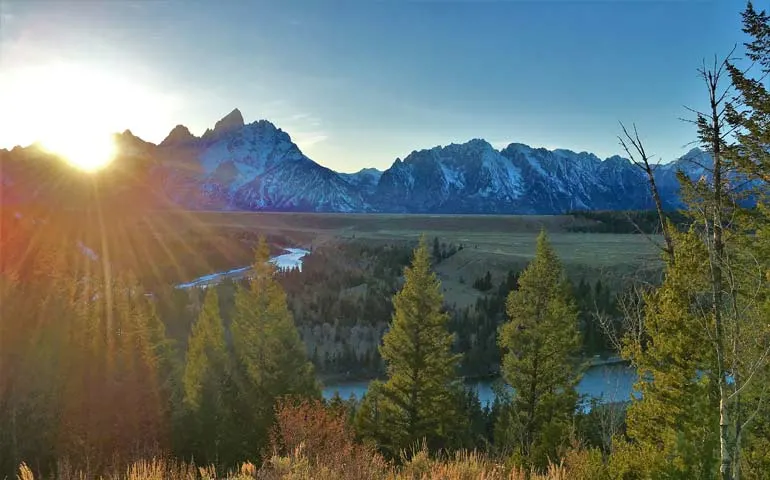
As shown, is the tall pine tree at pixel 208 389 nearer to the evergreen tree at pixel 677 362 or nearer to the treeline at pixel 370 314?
the evergreen tree at pixel 677 362

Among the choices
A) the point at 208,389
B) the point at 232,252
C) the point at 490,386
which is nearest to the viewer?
the point at 208,389

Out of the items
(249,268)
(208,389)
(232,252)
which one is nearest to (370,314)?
(208,389)

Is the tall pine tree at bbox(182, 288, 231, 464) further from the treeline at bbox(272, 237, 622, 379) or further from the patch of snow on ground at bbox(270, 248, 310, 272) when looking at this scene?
the patch of snow on ground at bbox(270, 248, 310, 272)

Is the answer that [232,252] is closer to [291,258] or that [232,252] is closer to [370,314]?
[291,258]

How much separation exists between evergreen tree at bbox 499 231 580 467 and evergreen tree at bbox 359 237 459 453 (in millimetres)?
2555

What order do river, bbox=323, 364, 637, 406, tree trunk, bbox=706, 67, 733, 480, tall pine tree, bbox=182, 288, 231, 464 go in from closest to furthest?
1. tree trunk, bbox=706, 67, 733, 480
2. tall pine tree, bbox=182, 288, 231, 464
3. river, bbox=323, 364, 637, 406

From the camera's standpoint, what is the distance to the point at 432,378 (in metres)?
22.0

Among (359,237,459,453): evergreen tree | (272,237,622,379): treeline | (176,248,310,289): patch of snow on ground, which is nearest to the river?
(272,237,622,379): treeline

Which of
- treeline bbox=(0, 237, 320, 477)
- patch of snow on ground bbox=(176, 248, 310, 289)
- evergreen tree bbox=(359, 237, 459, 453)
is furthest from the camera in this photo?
patch of snow on ground bbox=(176, 248, 310, 289)

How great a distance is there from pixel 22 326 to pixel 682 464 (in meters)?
26.4

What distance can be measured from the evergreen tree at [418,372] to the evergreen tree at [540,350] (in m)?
2.55

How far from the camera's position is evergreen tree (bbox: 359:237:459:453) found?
2161 centimetres

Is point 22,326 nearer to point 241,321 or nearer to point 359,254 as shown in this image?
point 241,321

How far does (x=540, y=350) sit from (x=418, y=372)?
4.92 meters
